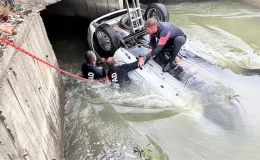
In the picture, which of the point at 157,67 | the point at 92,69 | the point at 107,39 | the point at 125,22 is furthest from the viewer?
the point at 125,22

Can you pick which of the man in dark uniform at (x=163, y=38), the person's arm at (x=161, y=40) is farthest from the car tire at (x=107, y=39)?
the person's arm at (x=161, y=40)

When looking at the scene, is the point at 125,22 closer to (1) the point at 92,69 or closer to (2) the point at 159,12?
(2) the point at 159,12

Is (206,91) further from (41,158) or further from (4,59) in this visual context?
(4,59)

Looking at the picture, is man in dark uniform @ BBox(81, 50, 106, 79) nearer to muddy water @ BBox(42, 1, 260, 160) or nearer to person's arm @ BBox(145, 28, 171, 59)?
muddy water @ BBox(42, 1, 260, 160)

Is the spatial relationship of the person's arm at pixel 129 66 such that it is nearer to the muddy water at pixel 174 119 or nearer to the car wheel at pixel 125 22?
the muddy water at pixel 174 119

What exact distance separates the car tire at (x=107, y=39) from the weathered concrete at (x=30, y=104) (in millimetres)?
1572

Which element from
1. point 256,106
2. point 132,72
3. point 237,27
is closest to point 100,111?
point 132,72

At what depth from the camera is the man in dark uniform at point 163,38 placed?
5445mm

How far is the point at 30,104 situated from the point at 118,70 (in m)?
2.60

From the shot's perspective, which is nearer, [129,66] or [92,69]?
[129,66]

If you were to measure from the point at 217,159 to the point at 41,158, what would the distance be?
287 cm

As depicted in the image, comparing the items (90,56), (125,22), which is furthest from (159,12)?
(90,56)

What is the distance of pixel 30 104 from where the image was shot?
3637 millimetres

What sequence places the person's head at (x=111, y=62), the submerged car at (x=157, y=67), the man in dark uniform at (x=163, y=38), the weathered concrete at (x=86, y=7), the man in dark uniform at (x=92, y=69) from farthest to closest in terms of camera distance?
the weathered concrete at (x=86, y=7), the man in dark uniform at (x=92, y=69), the person's head at (x=111, y=62), the man in dark uniform at (x=163, y=38), the submerged car at (x=157, y=67)
